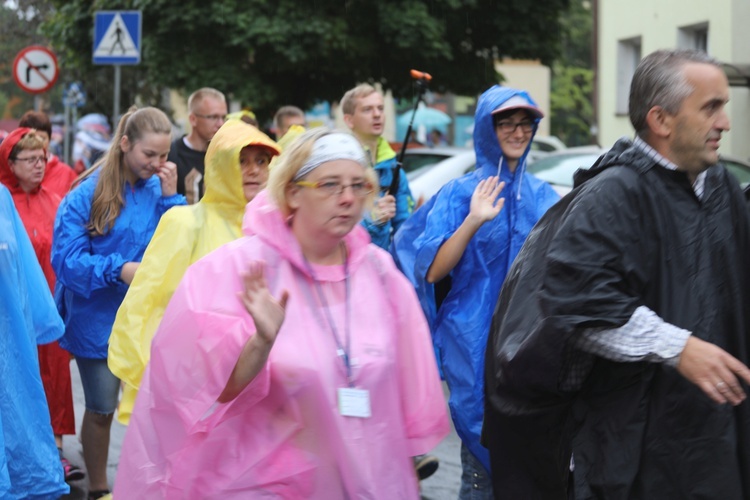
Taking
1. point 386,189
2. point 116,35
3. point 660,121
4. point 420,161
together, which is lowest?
point 420,161

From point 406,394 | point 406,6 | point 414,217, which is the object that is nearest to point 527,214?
point 414,217

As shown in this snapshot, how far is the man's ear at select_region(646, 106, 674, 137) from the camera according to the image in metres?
3.28

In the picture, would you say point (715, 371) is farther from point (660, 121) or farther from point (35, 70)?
point (35, 70)

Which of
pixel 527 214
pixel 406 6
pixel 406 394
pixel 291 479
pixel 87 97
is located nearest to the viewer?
pixel 291 479

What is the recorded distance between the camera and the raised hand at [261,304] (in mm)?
3256

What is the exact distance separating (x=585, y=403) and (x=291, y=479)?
2.60ft

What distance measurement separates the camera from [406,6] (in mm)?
20172

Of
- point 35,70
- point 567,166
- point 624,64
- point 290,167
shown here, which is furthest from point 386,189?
point 624,64

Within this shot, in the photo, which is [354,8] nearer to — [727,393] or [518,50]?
[518,50]

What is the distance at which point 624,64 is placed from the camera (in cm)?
2753

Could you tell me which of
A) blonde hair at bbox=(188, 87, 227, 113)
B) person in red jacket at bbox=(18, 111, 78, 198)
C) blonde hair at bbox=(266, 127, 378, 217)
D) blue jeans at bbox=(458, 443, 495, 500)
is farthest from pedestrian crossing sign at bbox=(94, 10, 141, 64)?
blonde hair at bbox=(266, 127, 378, 217)

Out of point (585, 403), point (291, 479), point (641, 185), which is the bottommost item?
point (291, 479)

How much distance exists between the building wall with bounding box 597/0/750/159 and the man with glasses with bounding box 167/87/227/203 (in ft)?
51.2

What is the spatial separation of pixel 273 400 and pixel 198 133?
4.91 m
